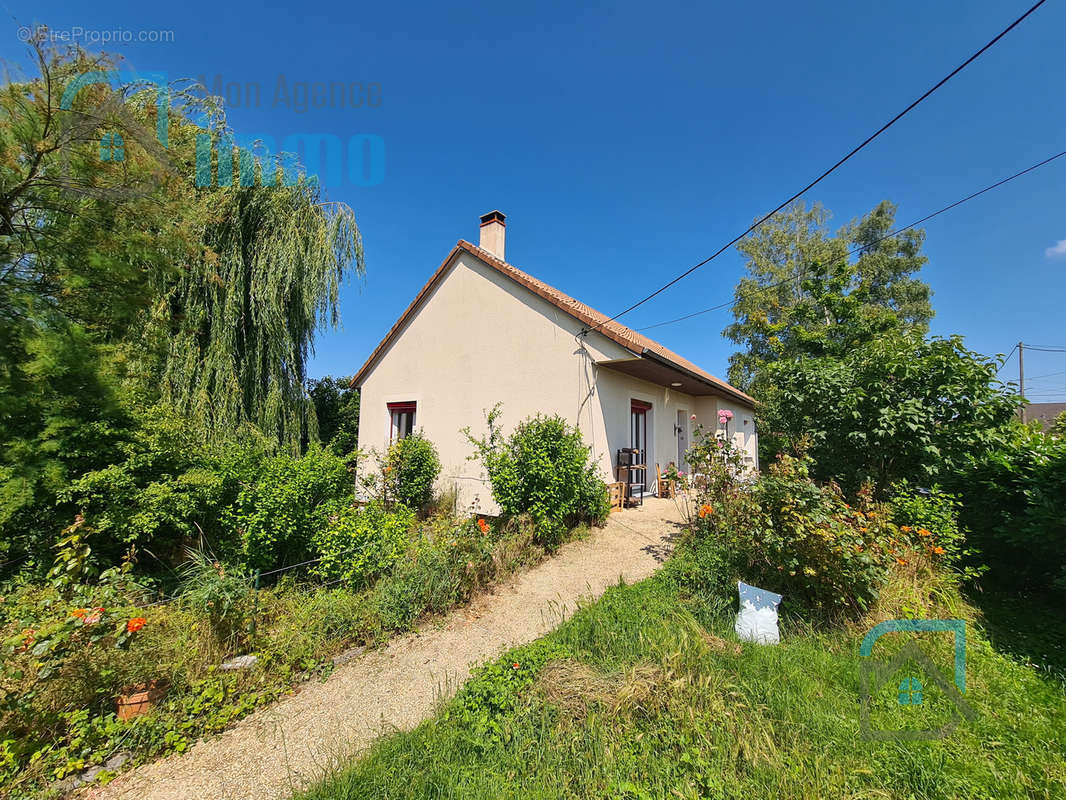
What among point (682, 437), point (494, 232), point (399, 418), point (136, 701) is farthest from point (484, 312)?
point (136, 701)

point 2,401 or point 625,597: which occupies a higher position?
point 2,401

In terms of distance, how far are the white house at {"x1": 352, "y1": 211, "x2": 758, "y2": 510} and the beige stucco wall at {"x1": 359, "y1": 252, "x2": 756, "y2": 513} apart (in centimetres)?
3

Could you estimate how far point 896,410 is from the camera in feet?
16.4

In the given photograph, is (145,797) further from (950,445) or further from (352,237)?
(352,237)

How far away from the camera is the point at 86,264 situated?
484 centimetres

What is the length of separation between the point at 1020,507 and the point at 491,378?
8.07 metres

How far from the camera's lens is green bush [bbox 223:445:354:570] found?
4910 mm

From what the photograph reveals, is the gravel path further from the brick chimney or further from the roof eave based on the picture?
the brick chimney

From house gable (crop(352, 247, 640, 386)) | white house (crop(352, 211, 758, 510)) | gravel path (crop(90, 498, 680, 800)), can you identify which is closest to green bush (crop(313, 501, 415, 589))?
gravel path (crop(90, 498, 680, 800))

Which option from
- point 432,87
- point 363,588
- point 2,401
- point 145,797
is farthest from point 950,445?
point 2,401

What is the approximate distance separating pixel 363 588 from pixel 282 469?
1.92 m

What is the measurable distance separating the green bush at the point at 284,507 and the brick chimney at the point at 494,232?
7111 millimetres

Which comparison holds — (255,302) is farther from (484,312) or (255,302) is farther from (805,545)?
(805,545)
